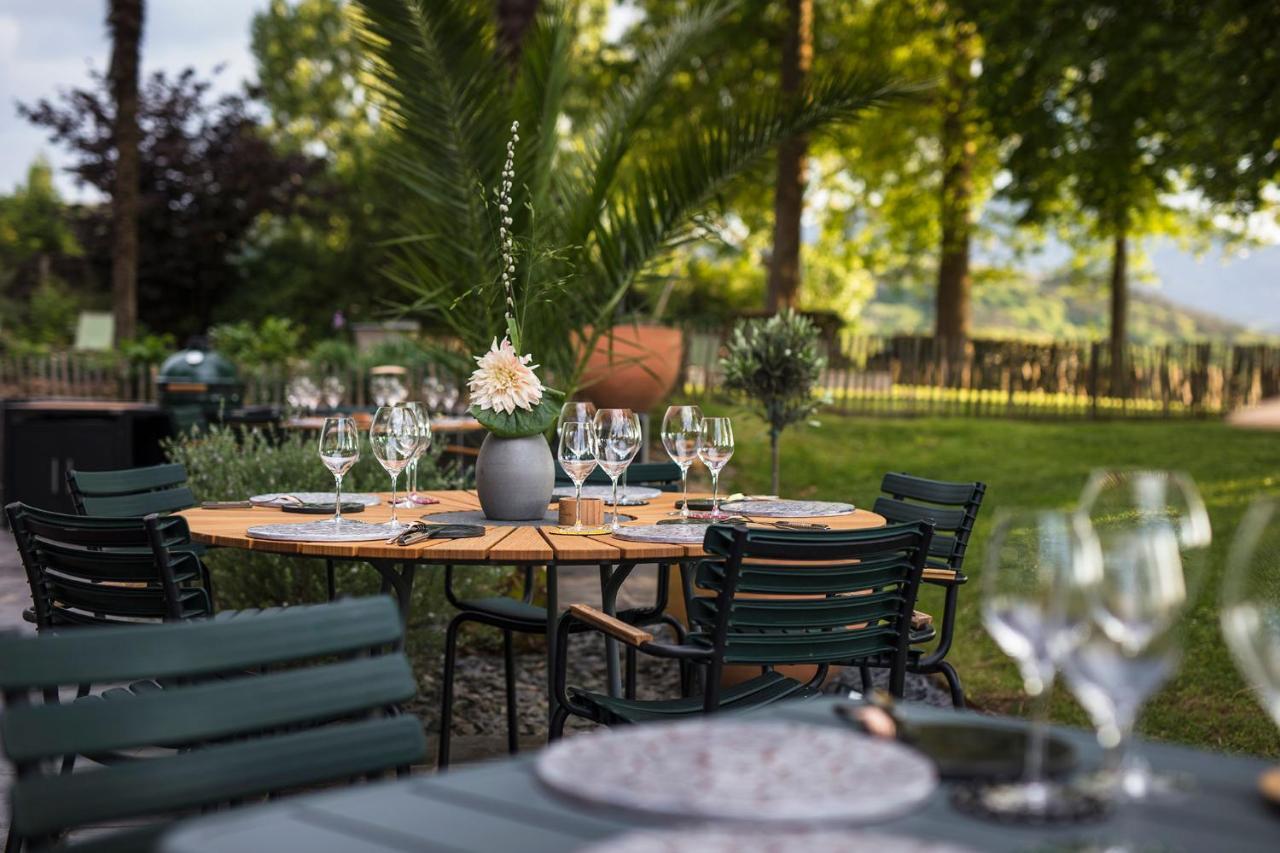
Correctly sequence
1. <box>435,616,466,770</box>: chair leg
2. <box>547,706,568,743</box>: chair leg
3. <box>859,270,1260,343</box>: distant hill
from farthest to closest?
<box>859,270,1260,343</box>: distant hill → <box>435,616,466,770</box>: chair leg → <box>547,706,568,743</box>: chair leg

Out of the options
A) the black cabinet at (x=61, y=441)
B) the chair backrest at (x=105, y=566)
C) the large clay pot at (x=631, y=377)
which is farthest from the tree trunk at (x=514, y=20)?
the chair backrest at (x=105, y=566)

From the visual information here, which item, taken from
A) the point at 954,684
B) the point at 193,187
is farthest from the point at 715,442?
the point at 193,187

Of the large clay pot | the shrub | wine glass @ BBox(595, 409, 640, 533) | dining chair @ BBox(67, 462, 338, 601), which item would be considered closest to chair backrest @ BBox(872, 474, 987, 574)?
wine glass @ BBox(595, 409, 640, 533)

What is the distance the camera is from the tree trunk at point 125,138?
16031mm

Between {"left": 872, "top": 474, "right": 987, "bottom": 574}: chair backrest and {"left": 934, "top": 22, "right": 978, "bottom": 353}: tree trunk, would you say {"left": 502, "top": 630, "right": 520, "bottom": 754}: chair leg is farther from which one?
{"left": 934, "top": 22, "right": 978, "bottom": 353}: tree trunk

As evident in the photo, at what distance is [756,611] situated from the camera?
3.43m

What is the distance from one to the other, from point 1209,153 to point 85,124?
64.9ft

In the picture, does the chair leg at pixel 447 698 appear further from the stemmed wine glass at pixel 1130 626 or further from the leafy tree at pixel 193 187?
the leafy tree at pixel 193 187

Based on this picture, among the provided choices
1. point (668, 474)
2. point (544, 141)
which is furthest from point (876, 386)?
point (668, 474)

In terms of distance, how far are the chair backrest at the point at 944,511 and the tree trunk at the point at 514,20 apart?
7081mm

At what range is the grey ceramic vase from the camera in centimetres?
424

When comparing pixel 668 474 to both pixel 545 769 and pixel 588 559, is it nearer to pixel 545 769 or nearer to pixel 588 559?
pixel 588 559

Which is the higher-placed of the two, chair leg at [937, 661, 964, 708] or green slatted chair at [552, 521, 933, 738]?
green slatted chair at [552, 521, 933, 738]

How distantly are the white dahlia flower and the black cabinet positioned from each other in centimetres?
681
